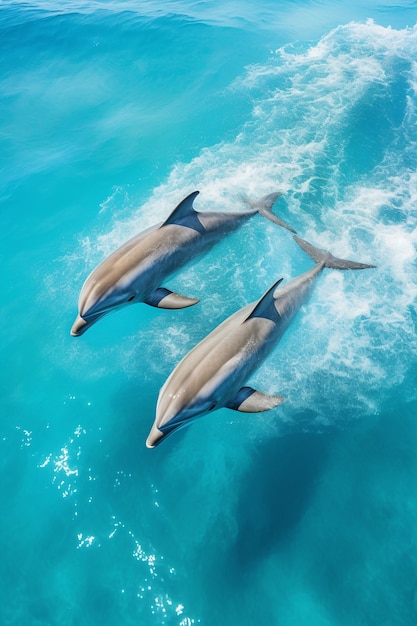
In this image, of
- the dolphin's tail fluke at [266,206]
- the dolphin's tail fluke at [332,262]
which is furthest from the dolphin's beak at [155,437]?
the dolphin's tail fluke at [266,206]

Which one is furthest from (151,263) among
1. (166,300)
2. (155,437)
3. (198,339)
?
(155,437)

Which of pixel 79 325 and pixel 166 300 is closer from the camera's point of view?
pixel 79 325

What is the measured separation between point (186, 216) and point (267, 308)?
12.8 feet

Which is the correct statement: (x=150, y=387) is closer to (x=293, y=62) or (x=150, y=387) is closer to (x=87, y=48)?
(x=293, y=62)

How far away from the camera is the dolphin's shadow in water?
989cm

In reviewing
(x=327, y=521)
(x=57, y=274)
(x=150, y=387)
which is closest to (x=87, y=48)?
(x=57, y=274)

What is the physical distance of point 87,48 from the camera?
27609 millimetres

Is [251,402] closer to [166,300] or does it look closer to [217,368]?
[217,368]

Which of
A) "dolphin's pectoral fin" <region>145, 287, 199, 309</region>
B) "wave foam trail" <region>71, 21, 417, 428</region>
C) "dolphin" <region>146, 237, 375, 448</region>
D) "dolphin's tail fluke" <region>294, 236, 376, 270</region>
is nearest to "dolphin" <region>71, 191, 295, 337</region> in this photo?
"dolphin's pectoral fin" <region>145, 287, 199, 309</region>

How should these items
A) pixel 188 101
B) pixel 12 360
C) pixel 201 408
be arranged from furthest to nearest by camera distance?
pixel 188 101 → pixel 12 360 → pixel 201 408

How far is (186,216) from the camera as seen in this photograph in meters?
11.6

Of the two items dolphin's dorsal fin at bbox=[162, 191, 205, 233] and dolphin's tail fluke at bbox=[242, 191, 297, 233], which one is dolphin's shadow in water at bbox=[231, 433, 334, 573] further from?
dolphin's tail fluke at bbox=[242, 191, 297, 233]

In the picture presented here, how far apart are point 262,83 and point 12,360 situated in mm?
21411

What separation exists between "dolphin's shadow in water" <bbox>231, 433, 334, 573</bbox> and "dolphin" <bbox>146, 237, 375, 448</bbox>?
2643mm
